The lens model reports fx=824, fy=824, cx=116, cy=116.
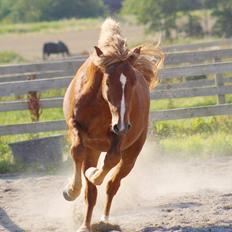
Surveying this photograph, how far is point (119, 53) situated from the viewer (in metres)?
6.80

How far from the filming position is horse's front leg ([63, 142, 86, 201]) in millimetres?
6953

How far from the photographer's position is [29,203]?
8.78 meters

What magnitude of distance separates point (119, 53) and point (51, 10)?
8441 cm

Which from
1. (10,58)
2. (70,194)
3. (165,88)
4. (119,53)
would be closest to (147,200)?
(70,194)

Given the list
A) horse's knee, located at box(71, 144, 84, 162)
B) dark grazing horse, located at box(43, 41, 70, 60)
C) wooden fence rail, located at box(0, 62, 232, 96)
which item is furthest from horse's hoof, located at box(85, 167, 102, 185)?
dark grazing horse, located at box(43, 41, 70, 60)

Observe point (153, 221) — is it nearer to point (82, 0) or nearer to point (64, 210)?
point (64, 210)

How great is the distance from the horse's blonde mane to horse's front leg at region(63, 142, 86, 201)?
737 mm

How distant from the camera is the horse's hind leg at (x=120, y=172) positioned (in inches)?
292

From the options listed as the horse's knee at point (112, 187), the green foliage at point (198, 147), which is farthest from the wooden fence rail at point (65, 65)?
the horse's knee at point (112, 187)

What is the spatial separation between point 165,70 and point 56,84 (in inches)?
67.4

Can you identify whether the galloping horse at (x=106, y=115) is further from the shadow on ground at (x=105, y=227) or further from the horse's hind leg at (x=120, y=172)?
the shadow on ground at (x=105, y=227)

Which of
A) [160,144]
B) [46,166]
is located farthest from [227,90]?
[46,166]

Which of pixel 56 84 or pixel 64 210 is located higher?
pixel 56 84

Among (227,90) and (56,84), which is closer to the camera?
(56,84)
